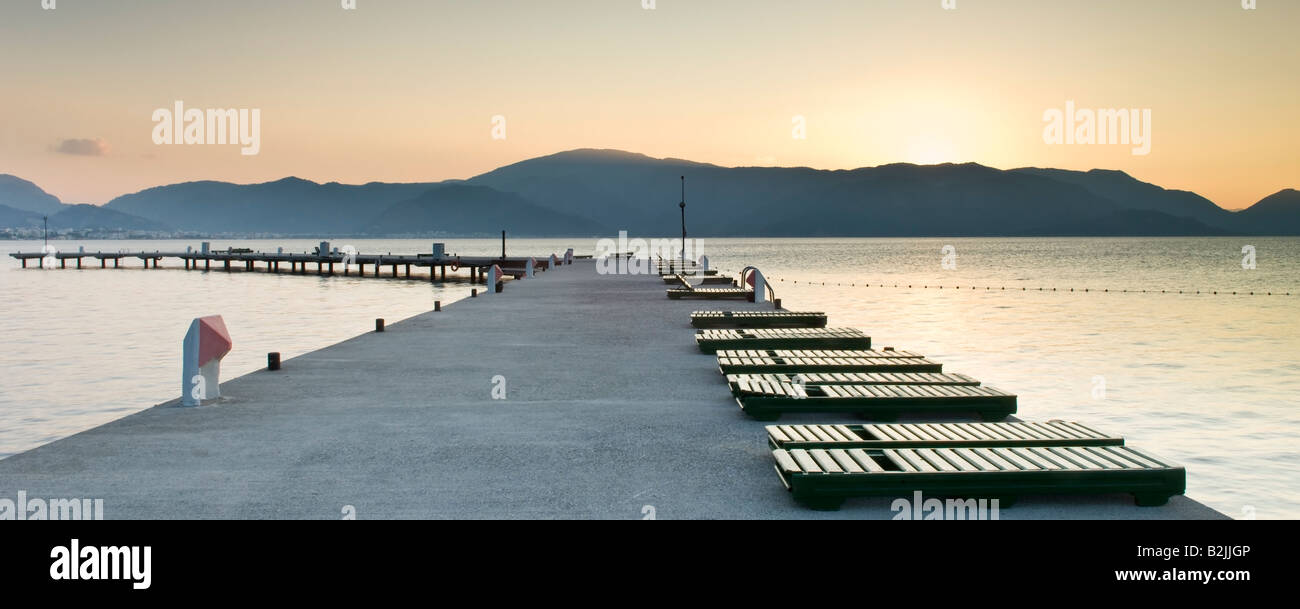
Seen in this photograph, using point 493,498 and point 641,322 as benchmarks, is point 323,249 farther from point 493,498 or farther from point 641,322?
point 493,498

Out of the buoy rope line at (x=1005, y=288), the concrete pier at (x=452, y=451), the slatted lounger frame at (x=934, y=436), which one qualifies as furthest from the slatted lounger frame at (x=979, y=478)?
the buoy rope line at (x=1005, y=288)

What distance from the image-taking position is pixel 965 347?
32.0 meters

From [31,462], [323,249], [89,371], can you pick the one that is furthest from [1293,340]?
[323,249]

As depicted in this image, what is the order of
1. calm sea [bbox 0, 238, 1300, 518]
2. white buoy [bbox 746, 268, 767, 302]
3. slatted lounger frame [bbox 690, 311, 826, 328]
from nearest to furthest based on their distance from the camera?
calm sea [bbox 0, 238, 1300, 518] → slatted lounger frame [bbox 690, 311, 826, 328] → white buoy [bbox 746, 268, 767, 302]

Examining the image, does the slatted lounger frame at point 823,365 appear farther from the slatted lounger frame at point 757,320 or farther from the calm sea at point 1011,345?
the slatted lounger frame at point 757,320

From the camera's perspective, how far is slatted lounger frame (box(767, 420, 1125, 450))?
8.41 metres

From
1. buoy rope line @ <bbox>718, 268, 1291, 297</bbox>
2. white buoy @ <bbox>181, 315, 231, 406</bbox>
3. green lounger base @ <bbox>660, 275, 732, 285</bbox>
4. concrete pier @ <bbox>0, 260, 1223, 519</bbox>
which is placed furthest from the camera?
buoy rope line @ <bbox>718, 268, 1291, 297</bbox>

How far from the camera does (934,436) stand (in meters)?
8.74

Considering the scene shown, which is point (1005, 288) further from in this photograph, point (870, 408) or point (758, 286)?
point (870, 408)

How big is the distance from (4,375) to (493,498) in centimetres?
2769

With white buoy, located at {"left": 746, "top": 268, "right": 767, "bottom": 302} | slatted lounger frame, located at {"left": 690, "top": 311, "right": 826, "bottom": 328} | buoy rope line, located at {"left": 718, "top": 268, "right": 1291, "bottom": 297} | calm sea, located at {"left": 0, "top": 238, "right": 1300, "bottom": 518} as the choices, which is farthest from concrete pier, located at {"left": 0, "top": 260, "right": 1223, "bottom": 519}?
buoy rope line, located at {"left": 718, "top": 268, "right": 1291, "bottom": 297}

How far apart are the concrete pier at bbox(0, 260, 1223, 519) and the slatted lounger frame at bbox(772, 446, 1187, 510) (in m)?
0.14

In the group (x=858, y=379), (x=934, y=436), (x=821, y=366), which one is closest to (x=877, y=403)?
(x=858, y=379)

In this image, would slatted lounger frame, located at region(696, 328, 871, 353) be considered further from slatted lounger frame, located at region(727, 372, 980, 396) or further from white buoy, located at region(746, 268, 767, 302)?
white buoy, located at region(746, 268, 767, 302)
